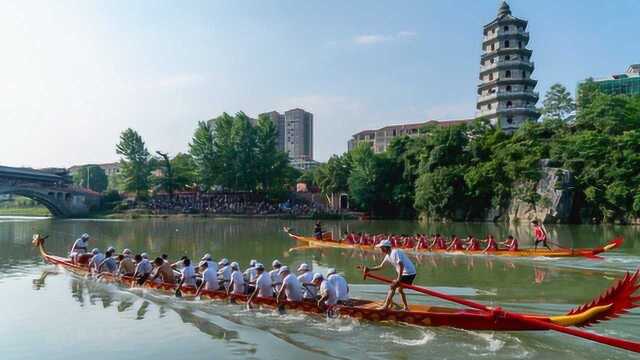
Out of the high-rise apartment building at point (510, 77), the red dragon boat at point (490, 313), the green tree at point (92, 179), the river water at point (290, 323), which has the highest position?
the high-rise apartment building at point (510, 77)

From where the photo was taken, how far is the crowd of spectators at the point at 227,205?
222ft

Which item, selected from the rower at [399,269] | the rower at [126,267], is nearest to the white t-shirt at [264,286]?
the rower at [399,269]

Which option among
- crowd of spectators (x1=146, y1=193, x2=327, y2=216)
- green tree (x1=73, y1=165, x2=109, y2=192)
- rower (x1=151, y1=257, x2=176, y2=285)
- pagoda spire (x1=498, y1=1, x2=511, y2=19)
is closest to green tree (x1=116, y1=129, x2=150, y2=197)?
crowd of spectators (x1=146, y1=193, x2=327, y2=216)

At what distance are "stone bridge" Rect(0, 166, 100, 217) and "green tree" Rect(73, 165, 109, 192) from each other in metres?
36.3

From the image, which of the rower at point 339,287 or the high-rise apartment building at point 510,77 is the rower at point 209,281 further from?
the high-rise apartment building at point 510,77

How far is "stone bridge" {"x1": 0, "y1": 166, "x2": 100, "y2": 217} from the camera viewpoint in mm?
66062

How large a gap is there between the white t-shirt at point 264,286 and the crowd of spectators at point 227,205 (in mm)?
52143

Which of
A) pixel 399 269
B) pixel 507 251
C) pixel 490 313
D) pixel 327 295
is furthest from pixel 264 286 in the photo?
pixel 507 251

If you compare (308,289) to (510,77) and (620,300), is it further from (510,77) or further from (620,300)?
(510,77)

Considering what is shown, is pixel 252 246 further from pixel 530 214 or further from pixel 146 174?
pixel 146 174

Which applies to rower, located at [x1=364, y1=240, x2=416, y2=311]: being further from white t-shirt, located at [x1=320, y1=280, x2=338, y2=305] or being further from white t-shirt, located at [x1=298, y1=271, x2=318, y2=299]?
white t-shirt, located at [x1=298, y1=271, x2=318, y2=299]

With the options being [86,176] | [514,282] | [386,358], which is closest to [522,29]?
[514,282]

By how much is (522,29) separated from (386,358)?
225 ft

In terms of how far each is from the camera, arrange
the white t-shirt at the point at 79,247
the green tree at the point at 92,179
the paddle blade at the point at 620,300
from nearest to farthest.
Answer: the paddle blade at the point at 620,300 → the white t-shirt at the point at 79,247 → the green tree at the point at 92,179
